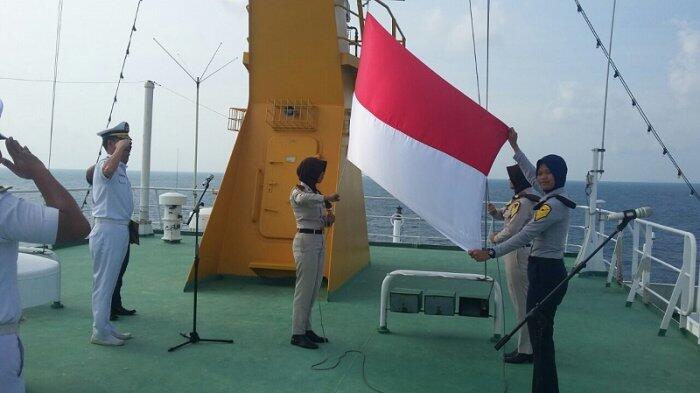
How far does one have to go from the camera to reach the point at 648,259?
7281mm

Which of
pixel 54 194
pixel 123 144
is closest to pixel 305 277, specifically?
pixel 123 144

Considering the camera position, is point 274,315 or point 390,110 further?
point 274,315

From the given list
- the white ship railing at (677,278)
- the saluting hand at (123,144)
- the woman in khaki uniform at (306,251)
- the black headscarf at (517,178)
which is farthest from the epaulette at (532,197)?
the saluting hand at (123,144)

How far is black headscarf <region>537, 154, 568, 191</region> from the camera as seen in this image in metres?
3.94

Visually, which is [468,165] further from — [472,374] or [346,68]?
[346,68]

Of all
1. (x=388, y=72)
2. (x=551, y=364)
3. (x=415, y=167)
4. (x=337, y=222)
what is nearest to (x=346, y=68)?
(x=337, y=222)

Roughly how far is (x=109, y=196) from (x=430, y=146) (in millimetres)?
2834

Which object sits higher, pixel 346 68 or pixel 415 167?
pixel 346 68

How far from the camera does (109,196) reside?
5.18 meters

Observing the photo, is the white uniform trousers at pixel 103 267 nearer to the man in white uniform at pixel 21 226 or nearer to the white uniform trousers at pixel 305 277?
the white uniform trousers at pixel 305 277

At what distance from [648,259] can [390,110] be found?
4523 mm

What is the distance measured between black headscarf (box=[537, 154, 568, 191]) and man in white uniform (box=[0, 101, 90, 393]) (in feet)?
9.79

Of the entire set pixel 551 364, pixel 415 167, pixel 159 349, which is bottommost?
pixel 159 349

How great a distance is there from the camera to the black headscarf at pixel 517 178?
514cm
